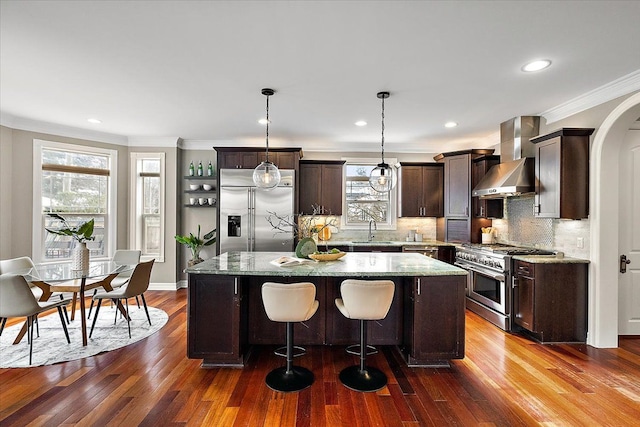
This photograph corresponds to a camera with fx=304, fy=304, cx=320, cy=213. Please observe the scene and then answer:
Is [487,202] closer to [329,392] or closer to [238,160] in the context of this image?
[329,392]

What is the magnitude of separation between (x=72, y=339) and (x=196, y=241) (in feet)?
7.41

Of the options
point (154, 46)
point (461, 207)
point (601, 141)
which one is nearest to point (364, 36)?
point (154, 46)

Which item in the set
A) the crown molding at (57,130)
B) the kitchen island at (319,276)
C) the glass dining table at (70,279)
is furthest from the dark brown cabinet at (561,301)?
the crown molding at (57,130)

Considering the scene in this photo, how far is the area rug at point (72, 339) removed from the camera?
2992mm

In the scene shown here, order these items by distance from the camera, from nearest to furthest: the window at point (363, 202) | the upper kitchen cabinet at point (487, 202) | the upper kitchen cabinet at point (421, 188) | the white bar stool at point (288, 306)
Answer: the white bar stool at point (288, 306) < the upper kitchen cabinet at point (487, 202) < the upper kitchen cabinet at point (421, 188) < the window at point (363, 202)

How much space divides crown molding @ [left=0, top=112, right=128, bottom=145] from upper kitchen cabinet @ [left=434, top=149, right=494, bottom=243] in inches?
231

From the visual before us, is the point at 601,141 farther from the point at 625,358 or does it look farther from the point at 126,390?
the point at 126,390

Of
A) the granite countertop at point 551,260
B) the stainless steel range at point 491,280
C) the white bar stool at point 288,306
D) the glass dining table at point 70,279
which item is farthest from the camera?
the stainless steel range at point 491,280

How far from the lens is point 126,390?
2459 millimetres

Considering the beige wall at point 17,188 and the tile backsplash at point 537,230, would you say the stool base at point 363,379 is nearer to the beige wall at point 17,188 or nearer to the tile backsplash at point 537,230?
the tile backsplash at point 537,230

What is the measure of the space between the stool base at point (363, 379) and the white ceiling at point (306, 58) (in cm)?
273

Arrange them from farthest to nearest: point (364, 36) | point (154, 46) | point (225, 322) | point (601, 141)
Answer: point (601, 141) < point (225, 322) < point (154, 46) < point (364, 36)

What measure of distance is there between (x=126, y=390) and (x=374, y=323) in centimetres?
228

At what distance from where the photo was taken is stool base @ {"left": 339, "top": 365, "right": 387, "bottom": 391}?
2.48 metres
